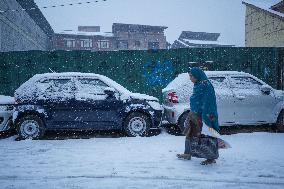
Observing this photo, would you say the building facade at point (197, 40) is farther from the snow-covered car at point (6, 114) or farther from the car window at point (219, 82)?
the snow-covered car at point (6, 114)

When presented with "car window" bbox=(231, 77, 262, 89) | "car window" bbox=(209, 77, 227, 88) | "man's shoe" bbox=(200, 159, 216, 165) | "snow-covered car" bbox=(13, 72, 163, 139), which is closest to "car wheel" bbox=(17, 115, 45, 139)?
"snow-covered car" bbox=(13, 72, 163, 139)

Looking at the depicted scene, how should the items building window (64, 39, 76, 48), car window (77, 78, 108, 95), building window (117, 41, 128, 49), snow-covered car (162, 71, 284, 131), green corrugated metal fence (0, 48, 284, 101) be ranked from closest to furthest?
car window (77, 78, 108, 95) < snow-covered car (162, 71, 284, 131) < green corrugated metal fence (0, 48, 284, 101) < building window (64, 39, 76, 48) < building window (117, 41, 128, 49)

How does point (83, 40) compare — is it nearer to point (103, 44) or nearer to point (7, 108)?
point (103, 44)

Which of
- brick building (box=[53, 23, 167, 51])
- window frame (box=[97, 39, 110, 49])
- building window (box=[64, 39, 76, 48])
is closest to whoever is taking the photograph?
brick building (box=[53, 23, 167, 51])

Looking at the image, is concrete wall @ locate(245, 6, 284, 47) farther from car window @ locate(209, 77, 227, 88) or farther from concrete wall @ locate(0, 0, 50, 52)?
concrete wall @ locate(0, 0, 50, 52)

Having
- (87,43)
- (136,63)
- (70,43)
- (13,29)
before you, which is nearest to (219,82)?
(136,63)

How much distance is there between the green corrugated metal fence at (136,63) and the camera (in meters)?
11.5

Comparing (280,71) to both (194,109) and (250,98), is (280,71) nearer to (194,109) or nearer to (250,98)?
(250,98)

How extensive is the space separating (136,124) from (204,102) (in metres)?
3.05

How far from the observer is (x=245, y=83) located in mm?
8469

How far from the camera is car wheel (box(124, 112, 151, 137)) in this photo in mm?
7848

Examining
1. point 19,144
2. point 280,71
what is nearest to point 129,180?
point 19,144

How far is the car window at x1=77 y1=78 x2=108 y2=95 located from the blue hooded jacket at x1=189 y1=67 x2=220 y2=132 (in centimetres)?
331

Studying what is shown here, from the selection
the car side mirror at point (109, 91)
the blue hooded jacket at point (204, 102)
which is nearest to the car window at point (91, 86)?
the car side mirror at point (109, 91)
